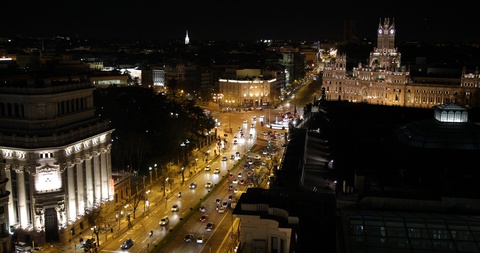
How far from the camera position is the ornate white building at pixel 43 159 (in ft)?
171

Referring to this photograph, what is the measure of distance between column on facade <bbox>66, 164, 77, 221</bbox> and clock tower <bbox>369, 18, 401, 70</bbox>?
132 meters

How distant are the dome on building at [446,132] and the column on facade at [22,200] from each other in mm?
40370

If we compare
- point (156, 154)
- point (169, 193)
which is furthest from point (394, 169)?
point (156, 154)

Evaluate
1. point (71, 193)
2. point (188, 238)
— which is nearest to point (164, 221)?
point (188, 238)

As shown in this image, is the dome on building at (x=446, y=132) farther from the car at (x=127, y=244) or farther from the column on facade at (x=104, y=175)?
the column on facade at (x=104, y=175)

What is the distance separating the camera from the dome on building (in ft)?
185

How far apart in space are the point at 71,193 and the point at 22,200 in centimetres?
478

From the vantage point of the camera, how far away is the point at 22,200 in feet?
172

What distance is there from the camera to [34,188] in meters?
52.3

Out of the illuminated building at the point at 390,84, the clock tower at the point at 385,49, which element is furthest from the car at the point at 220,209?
the clock tower at the point at 385,49

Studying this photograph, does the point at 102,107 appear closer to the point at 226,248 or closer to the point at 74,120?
the point at 74,120

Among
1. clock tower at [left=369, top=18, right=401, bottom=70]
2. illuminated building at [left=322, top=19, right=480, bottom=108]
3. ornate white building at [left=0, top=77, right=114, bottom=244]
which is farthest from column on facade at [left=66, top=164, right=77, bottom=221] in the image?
clock tower at [left=369, top=18, right=401, bottom=70]

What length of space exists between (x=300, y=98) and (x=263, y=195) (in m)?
149

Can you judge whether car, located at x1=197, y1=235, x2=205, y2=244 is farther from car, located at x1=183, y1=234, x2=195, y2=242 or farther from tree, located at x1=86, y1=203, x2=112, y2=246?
tree, located at x1=86, y1=203, x2=112, y2=246
